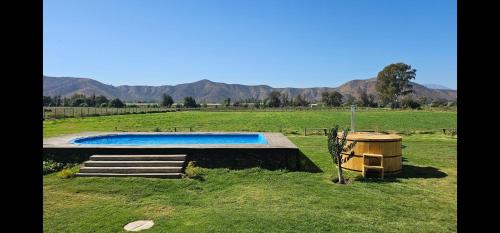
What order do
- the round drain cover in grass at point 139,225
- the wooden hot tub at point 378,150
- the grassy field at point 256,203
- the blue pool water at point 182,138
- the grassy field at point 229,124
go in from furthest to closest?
the grassy field at point 229,124 → the blue pool water at point 182,138 → the wooden hot tub at point 378,150 → the grassy field at point 256,203 → the round drain cover in grass at point 139,225

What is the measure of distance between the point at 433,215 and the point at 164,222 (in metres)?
5.18

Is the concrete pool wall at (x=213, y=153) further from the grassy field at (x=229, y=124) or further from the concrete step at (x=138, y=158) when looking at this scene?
the grassy field at (x=229, y=124)

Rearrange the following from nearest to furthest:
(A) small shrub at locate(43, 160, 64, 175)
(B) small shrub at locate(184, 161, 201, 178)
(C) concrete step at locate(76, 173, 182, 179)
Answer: (C) concrete step at locate(76, 173, 182, 179) → (B) small shrub at locate(184, 161, 201, 178) → (A) small shrub at locate(43, 160, 64, 175)

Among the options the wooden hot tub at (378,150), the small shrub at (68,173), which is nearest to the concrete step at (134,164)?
the small shrub at (68,173)

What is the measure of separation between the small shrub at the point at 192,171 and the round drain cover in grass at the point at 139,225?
340 cm

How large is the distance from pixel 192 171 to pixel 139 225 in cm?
385

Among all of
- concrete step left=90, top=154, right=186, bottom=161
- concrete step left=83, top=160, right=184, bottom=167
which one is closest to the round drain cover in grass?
concrete step left=83, top=160, right=184, bottom=167

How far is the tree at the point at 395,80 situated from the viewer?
4156 inches

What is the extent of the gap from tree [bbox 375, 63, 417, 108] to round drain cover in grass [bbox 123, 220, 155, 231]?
109974 millimetres

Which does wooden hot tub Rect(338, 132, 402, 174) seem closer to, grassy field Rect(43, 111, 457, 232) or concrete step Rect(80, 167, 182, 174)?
grassy field Rect(43, 111, 457, 232)

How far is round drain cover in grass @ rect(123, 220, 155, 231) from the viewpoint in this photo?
18.9 feet

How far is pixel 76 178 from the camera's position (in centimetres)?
929
